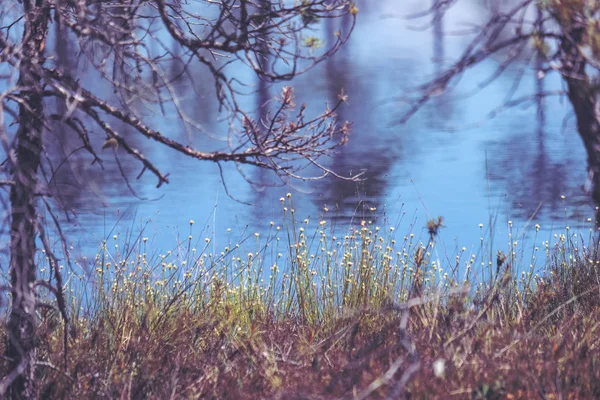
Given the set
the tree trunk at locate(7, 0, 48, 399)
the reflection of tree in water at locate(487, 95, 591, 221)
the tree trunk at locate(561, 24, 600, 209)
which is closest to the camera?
the tree trunk at locate(561, 24, 600, 209)

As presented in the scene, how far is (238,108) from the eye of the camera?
4465mm

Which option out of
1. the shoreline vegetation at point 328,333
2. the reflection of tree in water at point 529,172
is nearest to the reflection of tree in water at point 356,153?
the reflection of tree in water at point 529,172

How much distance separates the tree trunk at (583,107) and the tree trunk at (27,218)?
2.92 metres

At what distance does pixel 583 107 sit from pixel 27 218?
3.18 metres

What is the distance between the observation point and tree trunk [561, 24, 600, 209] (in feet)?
13.2

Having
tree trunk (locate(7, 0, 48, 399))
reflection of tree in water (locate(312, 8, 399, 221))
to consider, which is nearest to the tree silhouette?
tree trunk (locate(7, 0, 48, 399))

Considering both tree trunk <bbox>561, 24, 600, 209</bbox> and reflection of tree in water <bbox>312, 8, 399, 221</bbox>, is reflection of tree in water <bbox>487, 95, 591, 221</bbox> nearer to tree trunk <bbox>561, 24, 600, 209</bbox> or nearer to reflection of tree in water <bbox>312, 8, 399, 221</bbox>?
reflection of tree in water <bbox>312, 8, 399, 221</bbox>

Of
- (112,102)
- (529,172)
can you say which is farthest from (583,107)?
(529,172)

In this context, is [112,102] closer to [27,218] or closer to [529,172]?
[27,218]

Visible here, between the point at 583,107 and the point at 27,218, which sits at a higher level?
the point at 583,107

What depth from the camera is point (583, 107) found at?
4301 millimetres

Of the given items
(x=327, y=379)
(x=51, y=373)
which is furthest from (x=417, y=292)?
(x=51, y=373)

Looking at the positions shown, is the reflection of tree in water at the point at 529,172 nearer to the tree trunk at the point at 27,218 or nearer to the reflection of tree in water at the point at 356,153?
the reflection of tree in water at the point at 356,153

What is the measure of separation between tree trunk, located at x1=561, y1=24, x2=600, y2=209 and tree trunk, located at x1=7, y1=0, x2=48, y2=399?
2917mm
